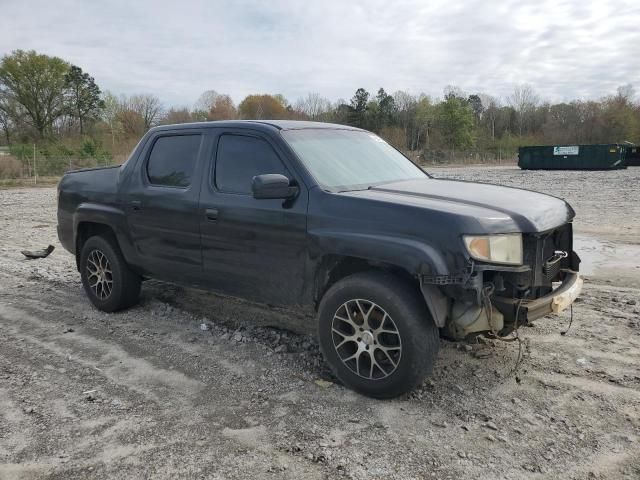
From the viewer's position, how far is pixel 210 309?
5.75 m

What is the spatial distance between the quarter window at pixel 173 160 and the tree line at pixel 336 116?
129ft

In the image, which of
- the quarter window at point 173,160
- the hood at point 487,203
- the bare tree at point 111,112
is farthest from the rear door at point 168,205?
the bare tree at point 111,112

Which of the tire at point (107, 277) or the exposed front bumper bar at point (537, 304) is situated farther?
the tire at point (107, 277)

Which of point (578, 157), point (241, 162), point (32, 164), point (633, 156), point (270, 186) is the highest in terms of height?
point (633, 156)

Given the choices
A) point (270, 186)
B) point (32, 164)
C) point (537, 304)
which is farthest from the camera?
point (32, 164)

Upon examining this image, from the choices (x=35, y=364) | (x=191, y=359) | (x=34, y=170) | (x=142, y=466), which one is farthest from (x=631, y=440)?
(x=34, y=170)

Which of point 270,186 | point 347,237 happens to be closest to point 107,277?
point 270,186

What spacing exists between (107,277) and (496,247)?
13.4ft

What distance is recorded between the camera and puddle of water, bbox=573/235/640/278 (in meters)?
7.36

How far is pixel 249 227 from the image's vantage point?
167 inches

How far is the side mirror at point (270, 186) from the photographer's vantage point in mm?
3771

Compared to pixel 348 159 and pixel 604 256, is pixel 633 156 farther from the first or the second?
pixel 348 159

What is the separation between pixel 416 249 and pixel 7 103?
59818 millimetres

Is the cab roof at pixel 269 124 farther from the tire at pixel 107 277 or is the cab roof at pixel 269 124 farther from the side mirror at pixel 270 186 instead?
the tire at pixel 107 277
